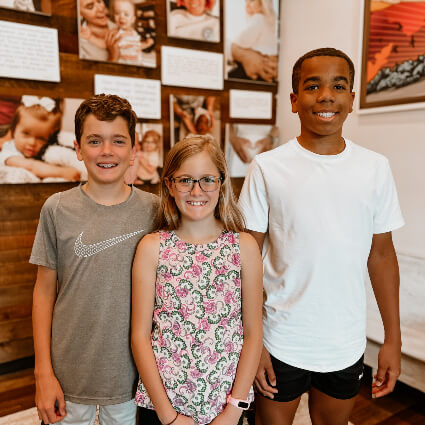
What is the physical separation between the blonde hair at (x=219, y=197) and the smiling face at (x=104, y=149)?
5.5 inches

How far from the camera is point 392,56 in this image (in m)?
2.27

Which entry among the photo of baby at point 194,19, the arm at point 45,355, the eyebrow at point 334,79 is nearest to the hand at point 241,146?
the photo of baby at point 194,19

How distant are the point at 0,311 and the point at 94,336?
5.00 ft

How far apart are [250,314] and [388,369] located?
0.57m

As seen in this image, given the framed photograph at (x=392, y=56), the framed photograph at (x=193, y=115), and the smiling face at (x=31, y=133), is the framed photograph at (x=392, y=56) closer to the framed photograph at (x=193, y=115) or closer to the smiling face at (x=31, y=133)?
the framed photograph at (x=193, y=115)

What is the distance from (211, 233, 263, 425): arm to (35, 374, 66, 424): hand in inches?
20.5

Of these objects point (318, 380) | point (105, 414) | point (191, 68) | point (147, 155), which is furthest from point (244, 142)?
point (105, 414)

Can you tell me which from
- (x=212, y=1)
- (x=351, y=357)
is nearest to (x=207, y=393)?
(x=351, y=357)

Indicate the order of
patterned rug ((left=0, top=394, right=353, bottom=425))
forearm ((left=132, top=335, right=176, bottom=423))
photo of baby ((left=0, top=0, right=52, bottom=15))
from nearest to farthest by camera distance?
forearm ((left=132, top=335, right=176, bottom=423)) < patterned rug ((left=0, top=394, right=353, bottom=425)) < photo of baby ((left=0, top=0, right=52, bottom=15))

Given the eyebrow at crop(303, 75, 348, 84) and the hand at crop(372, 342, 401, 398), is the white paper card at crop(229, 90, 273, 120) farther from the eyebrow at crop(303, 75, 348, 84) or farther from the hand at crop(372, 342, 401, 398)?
the hand at crop(372, 342, 401, 398)

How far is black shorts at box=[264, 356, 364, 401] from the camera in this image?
1.20 meters

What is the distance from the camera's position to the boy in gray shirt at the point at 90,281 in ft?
3.73

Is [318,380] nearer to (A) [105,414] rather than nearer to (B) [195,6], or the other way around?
(A) [105,414]

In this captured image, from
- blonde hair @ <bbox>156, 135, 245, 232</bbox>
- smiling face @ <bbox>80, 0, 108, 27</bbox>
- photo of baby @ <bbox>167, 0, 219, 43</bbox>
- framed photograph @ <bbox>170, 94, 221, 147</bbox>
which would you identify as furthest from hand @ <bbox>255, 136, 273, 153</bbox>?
blonde hair @ <bbox>156, 135, 245, 232</bbox>
